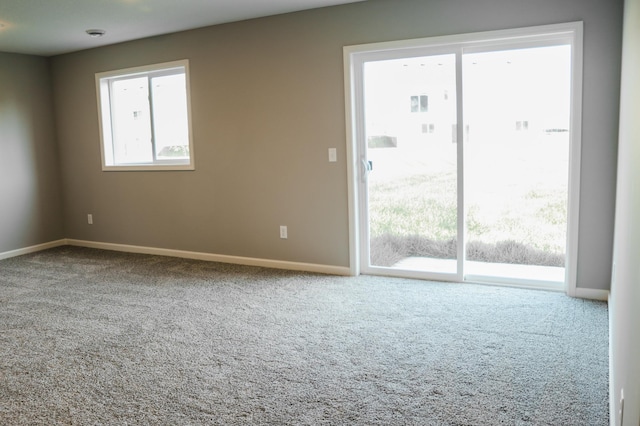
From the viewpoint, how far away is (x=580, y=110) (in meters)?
3.55

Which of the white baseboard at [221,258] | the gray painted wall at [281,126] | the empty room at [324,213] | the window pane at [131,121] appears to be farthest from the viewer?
the window pane at [131,121]

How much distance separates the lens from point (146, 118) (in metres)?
5.75

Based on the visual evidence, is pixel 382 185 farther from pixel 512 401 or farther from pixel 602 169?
pixel 512 401

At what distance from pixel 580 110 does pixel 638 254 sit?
240cm

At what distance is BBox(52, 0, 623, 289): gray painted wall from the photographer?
3.56 meters

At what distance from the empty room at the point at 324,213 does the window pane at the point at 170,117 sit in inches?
0.9

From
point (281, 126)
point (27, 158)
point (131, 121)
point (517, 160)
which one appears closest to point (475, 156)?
point (517, 160)

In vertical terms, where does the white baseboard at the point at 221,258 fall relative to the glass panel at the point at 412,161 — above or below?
below

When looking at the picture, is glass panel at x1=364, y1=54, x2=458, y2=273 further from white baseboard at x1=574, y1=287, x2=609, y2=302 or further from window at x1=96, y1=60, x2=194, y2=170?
window at x1=96, y1=60, x2=194, y2=170

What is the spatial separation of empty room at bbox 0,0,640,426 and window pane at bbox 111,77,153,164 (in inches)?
1.2

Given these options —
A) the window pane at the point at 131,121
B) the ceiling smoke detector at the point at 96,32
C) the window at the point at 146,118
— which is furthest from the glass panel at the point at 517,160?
the window pane at the point at 131,121

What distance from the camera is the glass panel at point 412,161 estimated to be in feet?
13.5

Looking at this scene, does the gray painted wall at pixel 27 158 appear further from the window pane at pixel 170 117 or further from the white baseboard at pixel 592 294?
the white baseboard at pixel 592 294

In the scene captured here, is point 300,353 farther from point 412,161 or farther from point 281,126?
point 281,126
